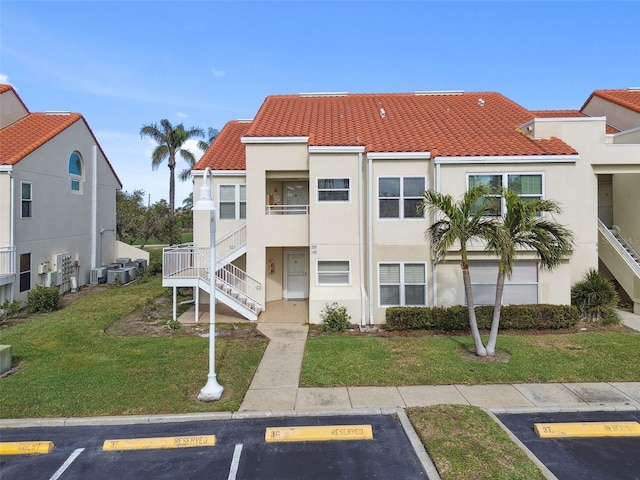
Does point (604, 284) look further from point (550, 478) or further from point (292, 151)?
point (292, 151)

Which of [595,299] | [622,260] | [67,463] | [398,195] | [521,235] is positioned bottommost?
[67,463]

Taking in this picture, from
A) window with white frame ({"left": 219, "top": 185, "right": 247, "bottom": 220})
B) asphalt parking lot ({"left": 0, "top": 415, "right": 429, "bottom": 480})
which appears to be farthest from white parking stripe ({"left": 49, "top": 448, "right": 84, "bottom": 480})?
window with white frame ({"left": 219, "top": 185, "right": 247, "bottom": 220})

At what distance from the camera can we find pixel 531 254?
12242 millimetres

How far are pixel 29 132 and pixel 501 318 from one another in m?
21.1

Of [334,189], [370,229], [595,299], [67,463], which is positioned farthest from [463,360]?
[67,463]

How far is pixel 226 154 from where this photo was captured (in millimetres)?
16312

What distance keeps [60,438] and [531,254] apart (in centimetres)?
1292

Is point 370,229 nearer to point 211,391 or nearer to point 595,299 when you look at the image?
point 211,391

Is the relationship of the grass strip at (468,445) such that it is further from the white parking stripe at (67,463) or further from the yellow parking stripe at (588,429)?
the white parking stripe at (67,463)

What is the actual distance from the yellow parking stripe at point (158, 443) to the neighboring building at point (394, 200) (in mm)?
7193

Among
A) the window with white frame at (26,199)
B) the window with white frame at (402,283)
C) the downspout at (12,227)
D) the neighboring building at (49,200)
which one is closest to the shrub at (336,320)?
the window with white frame at (402,283)

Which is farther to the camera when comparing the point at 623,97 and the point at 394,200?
the point at 623,97

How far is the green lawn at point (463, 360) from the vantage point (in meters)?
7.91

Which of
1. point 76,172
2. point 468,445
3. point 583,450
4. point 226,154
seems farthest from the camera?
point 76,172
